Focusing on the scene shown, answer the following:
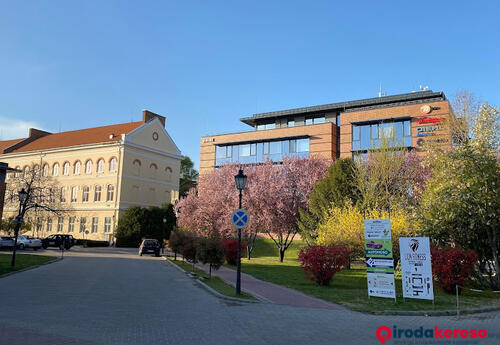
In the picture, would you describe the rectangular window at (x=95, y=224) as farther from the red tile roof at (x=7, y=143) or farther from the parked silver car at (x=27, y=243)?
the red tile roof at (x=7, y=143)

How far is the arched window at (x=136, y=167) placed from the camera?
5722 centimetres

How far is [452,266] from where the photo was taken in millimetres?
13789

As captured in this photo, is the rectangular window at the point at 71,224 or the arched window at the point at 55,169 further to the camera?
the arched window at the point at 55,169

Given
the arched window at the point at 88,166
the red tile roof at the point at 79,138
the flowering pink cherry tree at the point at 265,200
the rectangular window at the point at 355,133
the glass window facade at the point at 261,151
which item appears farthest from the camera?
the red tile roof at the point at 79,138

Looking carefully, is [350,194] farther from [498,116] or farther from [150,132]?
[150,132]

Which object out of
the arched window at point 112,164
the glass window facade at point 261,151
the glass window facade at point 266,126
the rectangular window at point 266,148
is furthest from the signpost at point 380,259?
the arched window at point 112,164

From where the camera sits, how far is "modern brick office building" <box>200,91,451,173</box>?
43.3 metres

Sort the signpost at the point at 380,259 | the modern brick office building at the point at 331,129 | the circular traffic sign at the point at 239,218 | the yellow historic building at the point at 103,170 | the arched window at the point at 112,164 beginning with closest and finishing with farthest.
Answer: the signpost at the point at 380,259 < the circular traffic sign at the point at 239,218 < the modern brick office building at the point at 331,129 < the yellow historic building at the point at 103,170 < the arched window at the point at 112,164

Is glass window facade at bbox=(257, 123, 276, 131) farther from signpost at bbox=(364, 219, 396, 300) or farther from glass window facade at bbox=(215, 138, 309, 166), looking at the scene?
signpost at bbox=(364, 219, 396, 300)

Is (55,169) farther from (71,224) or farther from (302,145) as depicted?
(302,145)

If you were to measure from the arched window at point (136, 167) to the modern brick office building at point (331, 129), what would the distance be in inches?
363

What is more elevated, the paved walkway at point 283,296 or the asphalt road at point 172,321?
the asphalt road at point 172,321

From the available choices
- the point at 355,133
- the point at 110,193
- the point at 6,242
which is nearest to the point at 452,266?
the point at 355,133

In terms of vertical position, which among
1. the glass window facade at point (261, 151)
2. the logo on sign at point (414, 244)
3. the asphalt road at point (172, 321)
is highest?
the glass window facade at point (261, 151)
